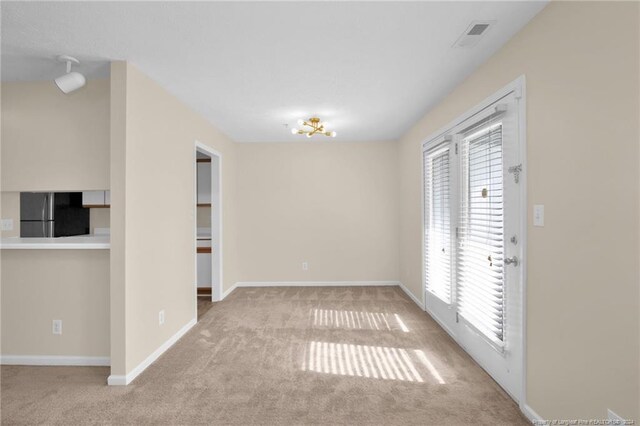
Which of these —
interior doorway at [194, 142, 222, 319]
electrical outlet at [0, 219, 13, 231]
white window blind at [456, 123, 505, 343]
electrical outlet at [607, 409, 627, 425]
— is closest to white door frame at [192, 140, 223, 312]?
interior doorway at [194, 142, 222, 319]

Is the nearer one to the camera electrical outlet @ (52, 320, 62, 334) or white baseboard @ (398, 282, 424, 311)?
electrical outlet @ (52, 320, 62, 334)

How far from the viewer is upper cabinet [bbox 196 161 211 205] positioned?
5500 millimetres

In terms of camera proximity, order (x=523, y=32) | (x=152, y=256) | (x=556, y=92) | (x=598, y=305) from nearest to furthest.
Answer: (x=598, y=305) < (x=556, y=92) < (x=523, y=32) < (x=152, y=256)

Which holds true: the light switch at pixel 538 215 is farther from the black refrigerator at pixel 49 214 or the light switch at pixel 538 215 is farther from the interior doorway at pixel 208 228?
the black refrigerator at pixel 49 214

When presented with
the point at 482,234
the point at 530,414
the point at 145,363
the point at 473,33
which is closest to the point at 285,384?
the point at 145,363

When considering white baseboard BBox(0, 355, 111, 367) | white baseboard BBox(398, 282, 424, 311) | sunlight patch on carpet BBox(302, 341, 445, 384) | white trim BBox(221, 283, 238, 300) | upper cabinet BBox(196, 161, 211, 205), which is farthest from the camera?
upper cabinet BBox(196, 161, 211, 205)

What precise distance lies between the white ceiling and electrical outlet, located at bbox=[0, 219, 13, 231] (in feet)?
4.28

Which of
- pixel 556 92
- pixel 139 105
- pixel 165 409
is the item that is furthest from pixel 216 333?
pixel 556 92

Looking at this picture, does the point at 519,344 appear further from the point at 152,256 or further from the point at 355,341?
the point at 152,256

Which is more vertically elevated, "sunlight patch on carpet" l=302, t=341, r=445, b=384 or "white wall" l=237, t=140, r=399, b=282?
"white wall" l=237, t=140, r=399, b=282

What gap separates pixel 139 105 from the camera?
116 inches

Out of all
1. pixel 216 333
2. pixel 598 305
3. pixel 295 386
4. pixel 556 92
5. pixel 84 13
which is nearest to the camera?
pixel 598 305

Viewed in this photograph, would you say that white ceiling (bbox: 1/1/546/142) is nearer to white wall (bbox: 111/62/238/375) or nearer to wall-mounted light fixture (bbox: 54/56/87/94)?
wall-mounted light fixture (bbox: 54/56/87/94)

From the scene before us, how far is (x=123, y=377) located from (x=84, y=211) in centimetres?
287
